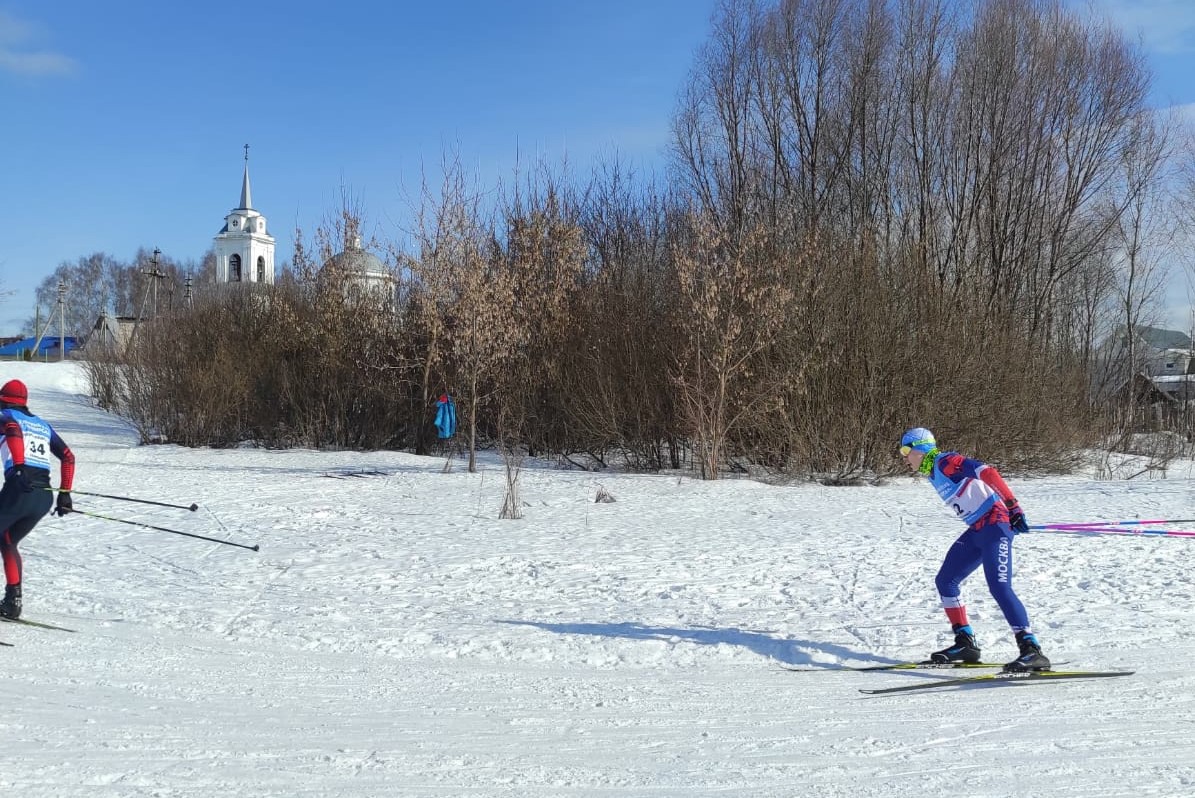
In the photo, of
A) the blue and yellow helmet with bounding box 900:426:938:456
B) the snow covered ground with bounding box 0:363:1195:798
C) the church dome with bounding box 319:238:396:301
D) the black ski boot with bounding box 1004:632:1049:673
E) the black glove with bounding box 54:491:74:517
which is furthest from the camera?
the church dome with bounding box 319:238:396:301

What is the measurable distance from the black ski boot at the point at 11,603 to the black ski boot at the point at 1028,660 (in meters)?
7.63

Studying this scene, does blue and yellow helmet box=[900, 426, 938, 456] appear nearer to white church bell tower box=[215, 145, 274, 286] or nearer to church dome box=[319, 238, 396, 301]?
church dome box=[319, 238, 396, 301]

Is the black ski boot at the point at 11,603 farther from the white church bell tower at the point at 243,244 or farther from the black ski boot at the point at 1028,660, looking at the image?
the white church bell tower at the point at 243,244

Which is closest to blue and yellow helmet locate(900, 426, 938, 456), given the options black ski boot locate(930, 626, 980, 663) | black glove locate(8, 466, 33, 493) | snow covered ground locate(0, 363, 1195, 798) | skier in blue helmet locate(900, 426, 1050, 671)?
skier in blue helmet locate(900, 426, 1050, 671)

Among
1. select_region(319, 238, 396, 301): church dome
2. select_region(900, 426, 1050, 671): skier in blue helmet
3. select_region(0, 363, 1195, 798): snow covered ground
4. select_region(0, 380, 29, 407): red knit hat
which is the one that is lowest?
select_region(0, 363, 1195, 798): snow covered ground

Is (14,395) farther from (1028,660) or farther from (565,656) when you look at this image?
(1028,660)

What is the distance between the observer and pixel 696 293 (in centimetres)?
2003

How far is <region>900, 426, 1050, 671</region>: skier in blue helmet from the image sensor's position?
639 centimetres

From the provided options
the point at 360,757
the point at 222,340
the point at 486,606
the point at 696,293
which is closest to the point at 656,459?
the point at 696,293

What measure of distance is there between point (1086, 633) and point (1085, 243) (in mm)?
29125

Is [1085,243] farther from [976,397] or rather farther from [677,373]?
[677,373]

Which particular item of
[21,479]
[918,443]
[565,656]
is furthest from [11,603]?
[918,443]

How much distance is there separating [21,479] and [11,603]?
103cm

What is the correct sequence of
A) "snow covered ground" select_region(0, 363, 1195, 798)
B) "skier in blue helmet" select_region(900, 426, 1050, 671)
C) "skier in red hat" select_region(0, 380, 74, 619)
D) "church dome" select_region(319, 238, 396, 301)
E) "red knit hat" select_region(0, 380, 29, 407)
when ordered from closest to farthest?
"snow covered ground" select_region(0, 363, 1195, 798)
"skier in blue helmet" select_region(900, 426, 1050, 671)
"skier in red hat" select_region(0, 380, 74, 619)
"red knit hat" select_region(0, 380, 29, 407)
"church dome" select_region(319, 238, 396, 301)
